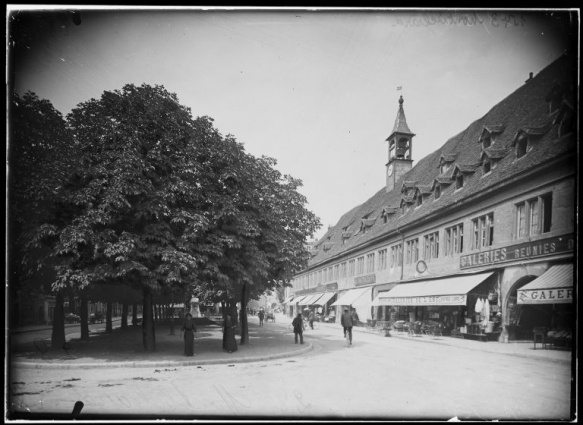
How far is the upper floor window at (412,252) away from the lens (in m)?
28.8

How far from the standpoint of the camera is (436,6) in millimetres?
7438

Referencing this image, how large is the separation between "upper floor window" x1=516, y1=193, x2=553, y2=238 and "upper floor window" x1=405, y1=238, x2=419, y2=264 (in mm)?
10418

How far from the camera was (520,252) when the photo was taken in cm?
1800

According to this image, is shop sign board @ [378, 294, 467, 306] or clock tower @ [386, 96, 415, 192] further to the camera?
clock tower @ [386, 96, 415, 192]

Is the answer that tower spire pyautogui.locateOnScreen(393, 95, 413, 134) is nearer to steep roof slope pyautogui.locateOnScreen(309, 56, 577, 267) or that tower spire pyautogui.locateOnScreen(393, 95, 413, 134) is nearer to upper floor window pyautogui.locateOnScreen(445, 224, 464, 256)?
steep roof slope pyautogui.locateOnScreen(309, 56, 577, 267)

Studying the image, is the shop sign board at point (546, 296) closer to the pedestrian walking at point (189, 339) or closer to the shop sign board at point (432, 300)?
the shop sign board at point (432, 300)

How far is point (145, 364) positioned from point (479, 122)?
2547 cm

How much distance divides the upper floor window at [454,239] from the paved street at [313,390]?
35.3 feet

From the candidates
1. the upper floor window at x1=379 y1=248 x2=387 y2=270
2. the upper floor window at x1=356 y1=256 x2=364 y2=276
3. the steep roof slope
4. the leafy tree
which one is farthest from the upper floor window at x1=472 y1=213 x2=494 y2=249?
the leafy tree

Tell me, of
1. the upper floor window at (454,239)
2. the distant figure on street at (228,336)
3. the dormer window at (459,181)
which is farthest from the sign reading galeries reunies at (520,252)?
the distant figure on street at (228,336)

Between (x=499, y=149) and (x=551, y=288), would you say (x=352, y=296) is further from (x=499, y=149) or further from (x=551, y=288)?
(x=551, y=288)

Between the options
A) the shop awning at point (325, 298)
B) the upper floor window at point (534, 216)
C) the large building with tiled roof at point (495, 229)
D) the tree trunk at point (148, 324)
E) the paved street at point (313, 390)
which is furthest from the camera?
the shop awning at point (325, 298)

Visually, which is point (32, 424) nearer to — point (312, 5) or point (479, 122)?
point (312, 5)

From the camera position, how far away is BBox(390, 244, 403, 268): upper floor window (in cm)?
3116
